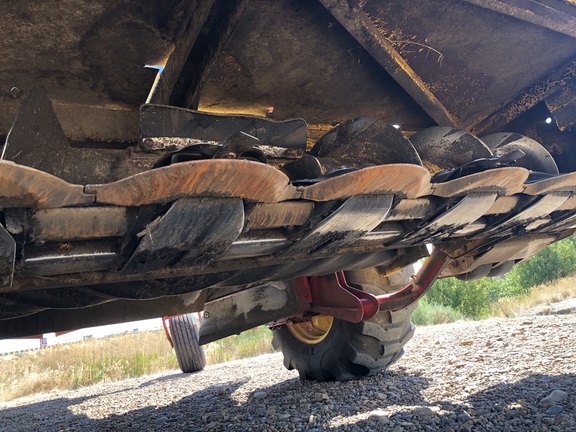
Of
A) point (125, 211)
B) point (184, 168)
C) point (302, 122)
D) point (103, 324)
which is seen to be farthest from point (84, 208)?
point (103, 324)

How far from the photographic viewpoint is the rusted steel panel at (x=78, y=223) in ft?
3.43

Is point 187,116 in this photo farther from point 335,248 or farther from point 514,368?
point 514,368

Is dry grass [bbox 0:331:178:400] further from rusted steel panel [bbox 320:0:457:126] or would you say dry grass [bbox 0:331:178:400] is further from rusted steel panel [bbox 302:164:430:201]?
rusted steel panel [bbox 302:164:430:201]

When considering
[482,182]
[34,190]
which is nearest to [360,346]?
[482,182]

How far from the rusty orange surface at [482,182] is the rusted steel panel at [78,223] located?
948 mm

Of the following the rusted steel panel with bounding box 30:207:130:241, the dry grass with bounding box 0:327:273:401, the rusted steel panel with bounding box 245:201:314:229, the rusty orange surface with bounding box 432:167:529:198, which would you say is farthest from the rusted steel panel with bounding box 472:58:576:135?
the dry grass with bounding box 0:327:273:401

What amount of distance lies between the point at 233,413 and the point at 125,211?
2306 mm

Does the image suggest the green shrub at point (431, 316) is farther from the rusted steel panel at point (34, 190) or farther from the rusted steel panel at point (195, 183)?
the rusted steel panel at point (34, 190)

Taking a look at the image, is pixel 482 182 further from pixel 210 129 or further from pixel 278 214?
pixel 210 129

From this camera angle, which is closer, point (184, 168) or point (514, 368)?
point (184, 168)

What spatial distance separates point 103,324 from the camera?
7.06 ft

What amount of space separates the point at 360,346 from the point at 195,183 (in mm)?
2259

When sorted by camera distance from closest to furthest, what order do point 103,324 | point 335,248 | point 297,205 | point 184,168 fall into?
point 184,168
point 297,205
point 335,248
point 103,324

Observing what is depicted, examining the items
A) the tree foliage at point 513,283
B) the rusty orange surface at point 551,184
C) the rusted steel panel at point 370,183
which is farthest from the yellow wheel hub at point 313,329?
the tree foliage at point 513,283
